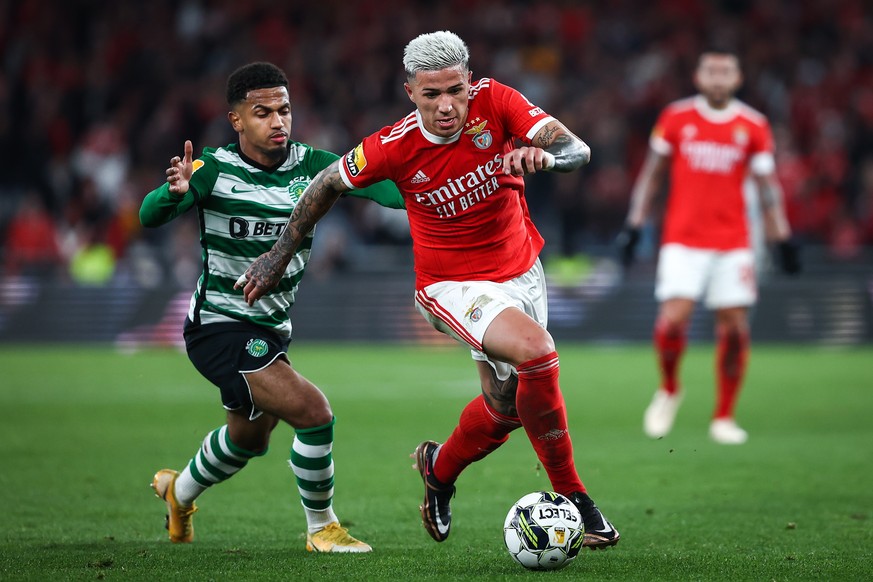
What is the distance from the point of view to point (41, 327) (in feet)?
56.5

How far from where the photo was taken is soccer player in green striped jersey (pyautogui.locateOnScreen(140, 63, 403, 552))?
546 centimetres

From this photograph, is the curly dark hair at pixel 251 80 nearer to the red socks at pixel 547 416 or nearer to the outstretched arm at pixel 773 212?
the red socks at pixel 547 416

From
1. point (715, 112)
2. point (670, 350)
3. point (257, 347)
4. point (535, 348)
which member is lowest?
point (670, 350)

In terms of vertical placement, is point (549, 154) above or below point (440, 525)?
above

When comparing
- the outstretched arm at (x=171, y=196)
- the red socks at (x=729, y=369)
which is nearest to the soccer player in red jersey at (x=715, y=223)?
the red socks at (x=729, y=369)

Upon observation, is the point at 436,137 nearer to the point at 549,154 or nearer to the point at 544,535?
the point at 549,154

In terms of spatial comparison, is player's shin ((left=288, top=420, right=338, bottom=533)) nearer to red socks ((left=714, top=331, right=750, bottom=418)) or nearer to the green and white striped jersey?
the green and white striped jersey

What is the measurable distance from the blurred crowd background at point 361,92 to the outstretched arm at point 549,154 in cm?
1253

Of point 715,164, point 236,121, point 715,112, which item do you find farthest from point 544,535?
point 715,112

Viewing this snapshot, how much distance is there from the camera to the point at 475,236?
18.2 ft

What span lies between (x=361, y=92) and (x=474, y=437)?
49.5ft

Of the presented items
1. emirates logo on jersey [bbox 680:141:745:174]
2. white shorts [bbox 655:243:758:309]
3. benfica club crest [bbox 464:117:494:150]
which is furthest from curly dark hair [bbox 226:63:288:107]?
emirates logo on jersey [bbox 680:141:745:174]

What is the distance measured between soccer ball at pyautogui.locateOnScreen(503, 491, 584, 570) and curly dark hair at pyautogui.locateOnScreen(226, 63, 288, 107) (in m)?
2.26

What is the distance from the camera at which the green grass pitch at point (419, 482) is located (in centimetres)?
502
